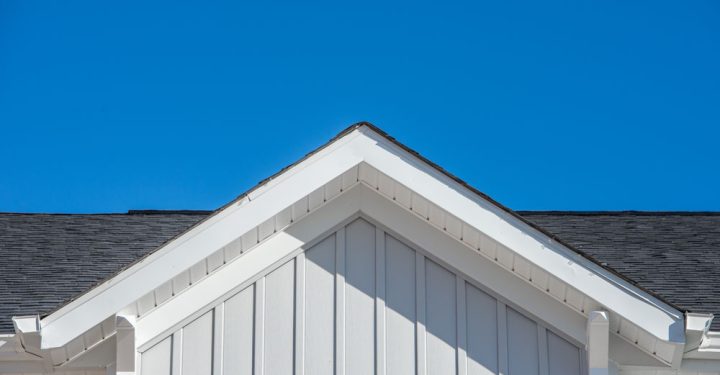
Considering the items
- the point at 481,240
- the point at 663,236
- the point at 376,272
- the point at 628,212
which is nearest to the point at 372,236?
the point at 376,272

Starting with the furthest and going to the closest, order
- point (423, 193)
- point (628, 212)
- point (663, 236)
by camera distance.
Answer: point (628, 212) → point (663, 236) → point (423, 193)

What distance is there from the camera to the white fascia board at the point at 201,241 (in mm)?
6902

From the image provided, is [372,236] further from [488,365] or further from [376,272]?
[488,365]

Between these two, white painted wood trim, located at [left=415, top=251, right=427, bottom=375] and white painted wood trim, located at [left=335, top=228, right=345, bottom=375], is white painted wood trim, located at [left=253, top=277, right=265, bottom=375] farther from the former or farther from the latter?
white painted wood trim, located at [left=415, top=251, right=427, bottom=375]

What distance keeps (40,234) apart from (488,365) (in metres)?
5.70

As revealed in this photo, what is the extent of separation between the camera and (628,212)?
11.7 metres

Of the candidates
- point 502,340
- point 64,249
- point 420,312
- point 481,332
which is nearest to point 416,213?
point 420,312

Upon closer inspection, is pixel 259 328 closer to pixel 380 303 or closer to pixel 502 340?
pixel 380 303

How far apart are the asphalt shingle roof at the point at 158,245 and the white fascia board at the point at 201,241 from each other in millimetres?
1514

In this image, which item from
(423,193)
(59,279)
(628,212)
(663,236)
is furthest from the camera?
(628,212)

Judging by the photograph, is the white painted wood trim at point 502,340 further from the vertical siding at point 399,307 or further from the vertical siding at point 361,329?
the vertical siding at point 399,307

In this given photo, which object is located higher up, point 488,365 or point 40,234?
point 40,234

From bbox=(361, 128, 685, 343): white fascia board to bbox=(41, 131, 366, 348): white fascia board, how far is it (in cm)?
27

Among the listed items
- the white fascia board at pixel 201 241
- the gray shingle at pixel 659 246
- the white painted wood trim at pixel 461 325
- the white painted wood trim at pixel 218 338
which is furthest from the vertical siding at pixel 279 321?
the gray shingle at pixel 659 246
